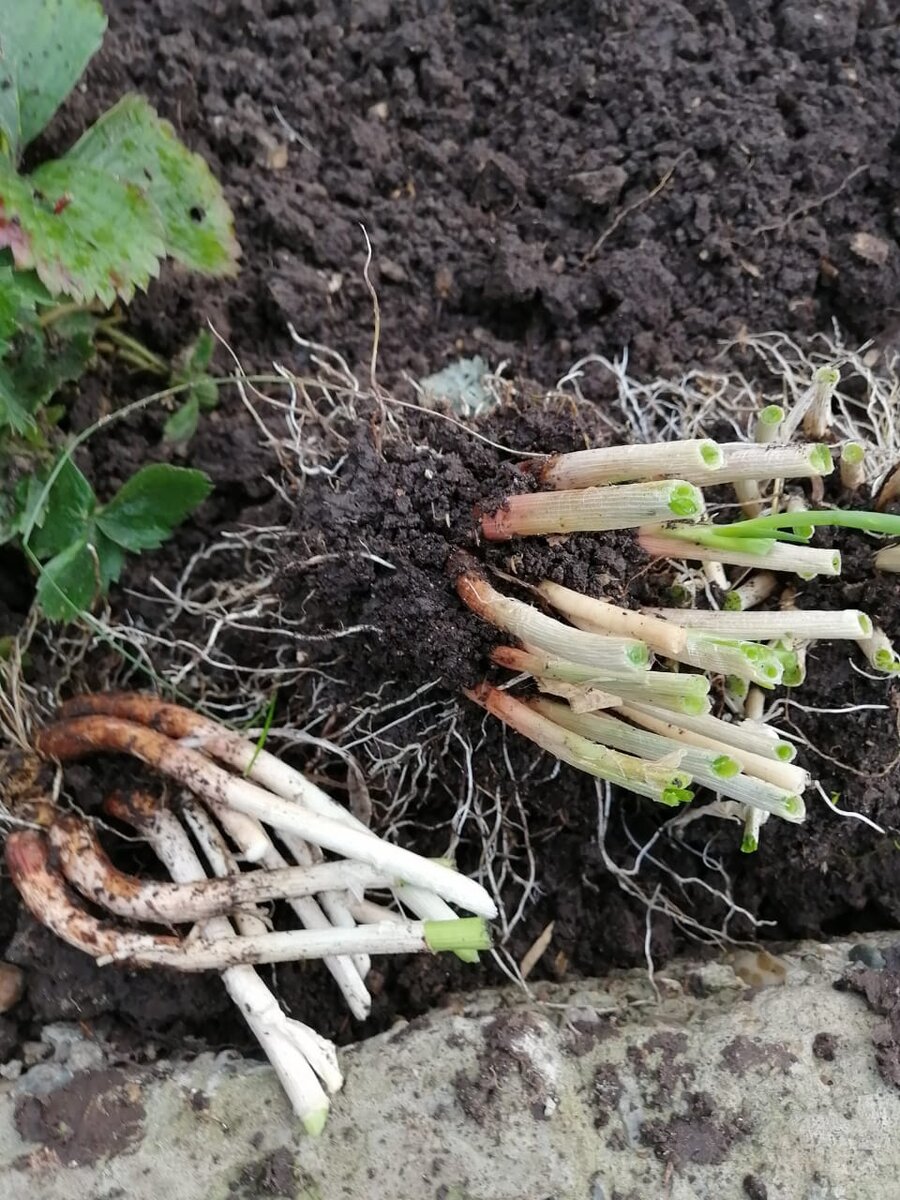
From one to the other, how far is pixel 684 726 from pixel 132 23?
1.34 m

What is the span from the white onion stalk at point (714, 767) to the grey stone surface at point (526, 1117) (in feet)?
1.00

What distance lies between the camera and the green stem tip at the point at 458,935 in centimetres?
106

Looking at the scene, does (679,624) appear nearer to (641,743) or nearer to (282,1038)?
(641,743)

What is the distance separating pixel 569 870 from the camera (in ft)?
4.47

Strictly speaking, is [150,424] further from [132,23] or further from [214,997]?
[214,997]

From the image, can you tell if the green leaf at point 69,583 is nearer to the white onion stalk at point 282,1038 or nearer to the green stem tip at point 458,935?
the white onion stalk at point 282,1038

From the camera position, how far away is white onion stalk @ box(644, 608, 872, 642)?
3.32 feet

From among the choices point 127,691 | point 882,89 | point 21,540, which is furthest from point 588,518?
point 882,89

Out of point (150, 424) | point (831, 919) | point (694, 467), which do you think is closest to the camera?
point (694, 467)

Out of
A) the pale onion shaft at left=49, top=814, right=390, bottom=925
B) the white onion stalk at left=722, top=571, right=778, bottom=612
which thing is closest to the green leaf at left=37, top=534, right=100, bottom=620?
the pale onion shaft at left=49, top=814, right=390, bottom=925

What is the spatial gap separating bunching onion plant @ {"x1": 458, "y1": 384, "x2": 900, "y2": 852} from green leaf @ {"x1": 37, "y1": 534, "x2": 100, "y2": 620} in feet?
1.73

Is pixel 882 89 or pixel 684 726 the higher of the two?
pixel 882 89

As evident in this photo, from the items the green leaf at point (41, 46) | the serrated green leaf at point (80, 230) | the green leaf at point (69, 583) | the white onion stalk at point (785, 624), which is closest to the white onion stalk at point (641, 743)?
the white onion stalk at point (785, 624)

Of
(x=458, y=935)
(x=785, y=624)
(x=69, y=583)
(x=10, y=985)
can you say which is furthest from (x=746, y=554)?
(x=10, y=985)
